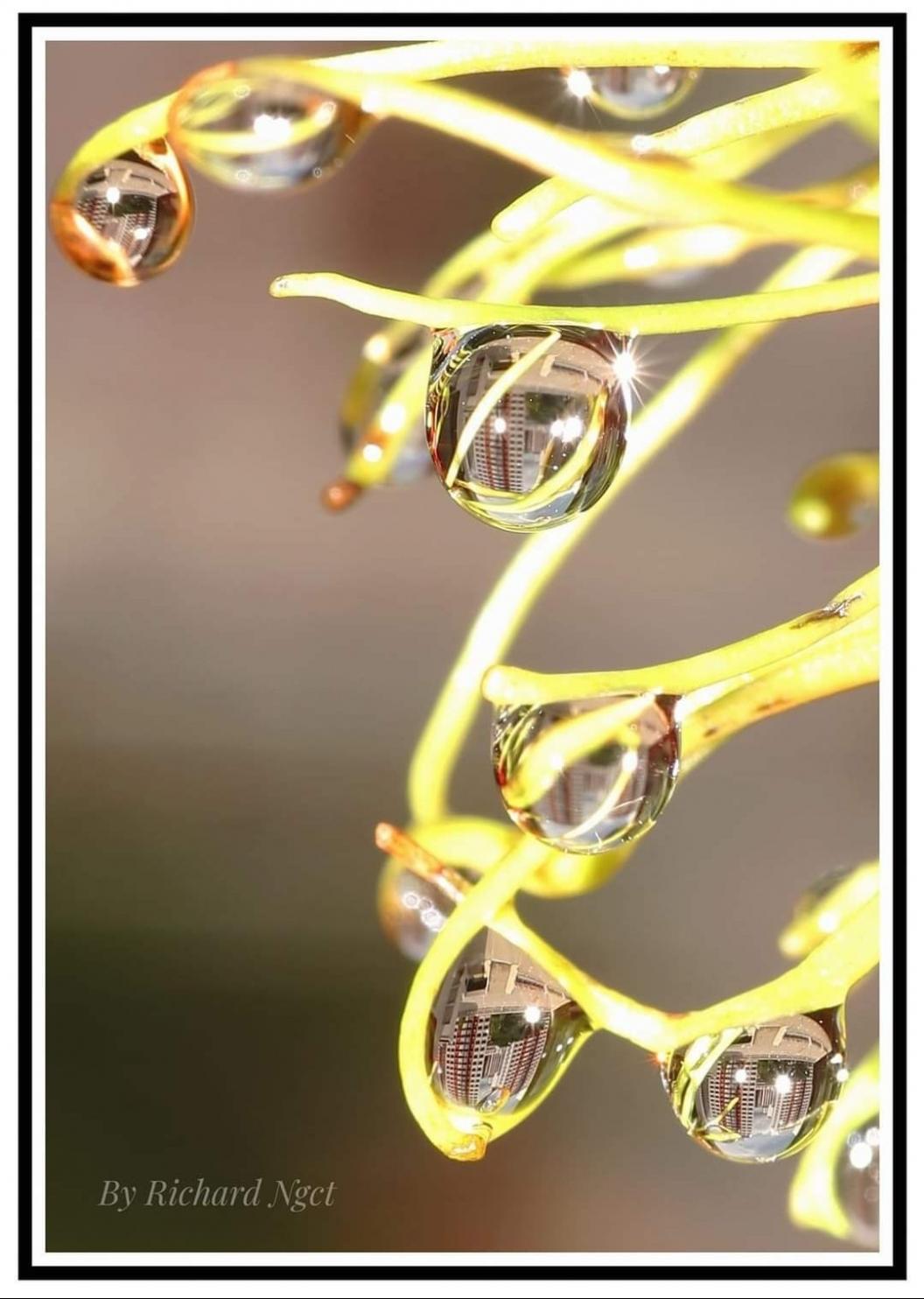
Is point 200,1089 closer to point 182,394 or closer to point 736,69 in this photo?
point 182,394

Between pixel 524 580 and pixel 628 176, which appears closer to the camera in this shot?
pixel 628 176

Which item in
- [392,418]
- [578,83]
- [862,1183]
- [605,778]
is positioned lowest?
[862,1183]

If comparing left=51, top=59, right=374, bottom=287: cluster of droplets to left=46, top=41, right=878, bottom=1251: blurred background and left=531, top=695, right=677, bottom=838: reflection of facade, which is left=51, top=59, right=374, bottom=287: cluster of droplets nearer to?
left=46, top=41, right=878, bottom=1251: blurred background

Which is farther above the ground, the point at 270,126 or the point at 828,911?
the point at 270,126

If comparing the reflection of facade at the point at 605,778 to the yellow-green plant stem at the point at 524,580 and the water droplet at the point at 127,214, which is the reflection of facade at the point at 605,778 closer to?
the yellow-green plant stem at the point at 524,580

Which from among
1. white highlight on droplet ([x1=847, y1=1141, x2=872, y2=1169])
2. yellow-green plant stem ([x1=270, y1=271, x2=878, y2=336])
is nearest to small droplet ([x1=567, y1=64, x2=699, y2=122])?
yellow-green plant stem ([x1=270, y1=271, x2=878, y2=336])

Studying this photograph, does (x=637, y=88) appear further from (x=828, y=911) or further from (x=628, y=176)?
(x=828, y=911)

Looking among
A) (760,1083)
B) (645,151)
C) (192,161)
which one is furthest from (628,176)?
(760,1083)
